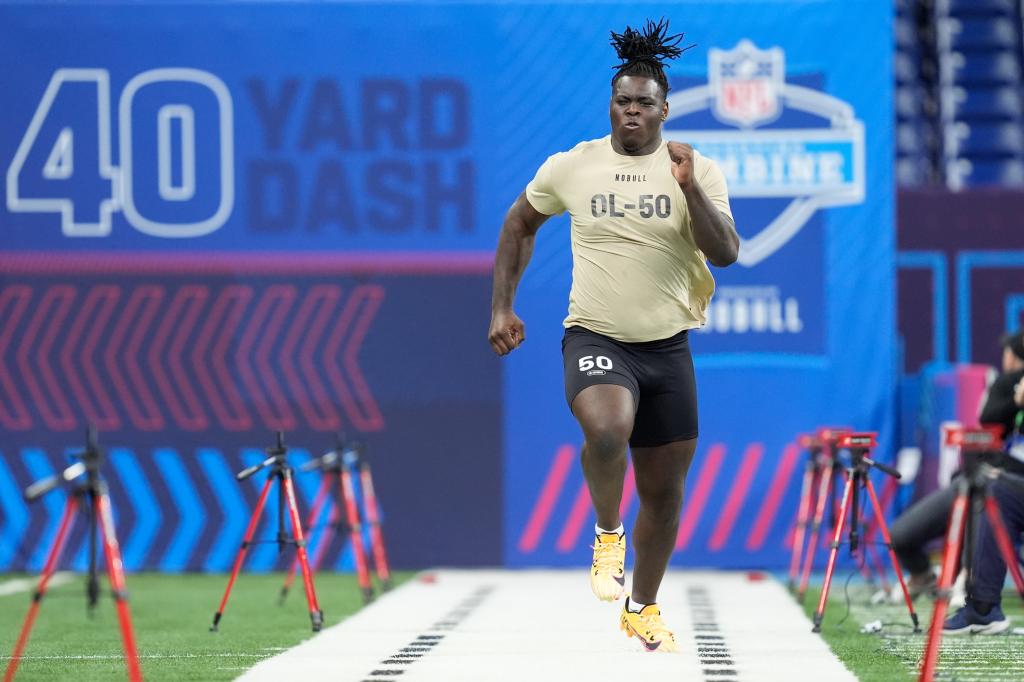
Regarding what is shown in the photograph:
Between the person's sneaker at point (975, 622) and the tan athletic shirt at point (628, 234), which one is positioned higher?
the tan athletic shirt at point (628, 234)

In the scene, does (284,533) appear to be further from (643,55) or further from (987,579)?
(987,579)

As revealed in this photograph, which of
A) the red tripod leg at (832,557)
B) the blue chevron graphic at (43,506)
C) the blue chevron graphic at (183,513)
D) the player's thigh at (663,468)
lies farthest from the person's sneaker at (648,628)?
the blue chevron graphic at (43,506)

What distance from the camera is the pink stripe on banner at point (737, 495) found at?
10797mm

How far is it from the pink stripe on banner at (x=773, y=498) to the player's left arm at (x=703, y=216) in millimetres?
5286

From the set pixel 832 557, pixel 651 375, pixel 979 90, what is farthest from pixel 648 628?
pixel 979 90

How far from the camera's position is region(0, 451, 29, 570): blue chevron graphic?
10867mm

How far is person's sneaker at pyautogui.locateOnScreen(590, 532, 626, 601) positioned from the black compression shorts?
0.45 meters

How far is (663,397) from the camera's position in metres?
5.89

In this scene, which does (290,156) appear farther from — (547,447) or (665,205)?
(665,205)

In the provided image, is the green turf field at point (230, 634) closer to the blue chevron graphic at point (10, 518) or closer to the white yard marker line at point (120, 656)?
the white yard marker line at point (120, 656)

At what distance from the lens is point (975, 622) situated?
732 centimetres

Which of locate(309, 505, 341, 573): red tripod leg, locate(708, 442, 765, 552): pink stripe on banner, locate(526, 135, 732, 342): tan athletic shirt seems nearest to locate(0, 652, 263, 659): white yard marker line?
locate(526, 135, 732, 342): tan athletic shirt

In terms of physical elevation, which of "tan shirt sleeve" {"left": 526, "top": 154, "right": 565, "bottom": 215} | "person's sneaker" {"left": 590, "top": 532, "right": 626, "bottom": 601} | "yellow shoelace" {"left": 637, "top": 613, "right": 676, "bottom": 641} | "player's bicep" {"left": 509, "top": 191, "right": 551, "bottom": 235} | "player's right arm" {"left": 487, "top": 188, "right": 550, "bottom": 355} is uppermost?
"tan shirt sleeve" {"left": 526, "top": 154, "right": 565, "bottom": 215}

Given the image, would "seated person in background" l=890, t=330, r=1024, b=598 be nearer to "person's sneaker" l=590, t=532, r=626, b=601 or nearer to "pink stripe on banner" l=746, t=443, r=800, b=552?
"pink stripe on banner" l=746, t=443, r=800, b=552
